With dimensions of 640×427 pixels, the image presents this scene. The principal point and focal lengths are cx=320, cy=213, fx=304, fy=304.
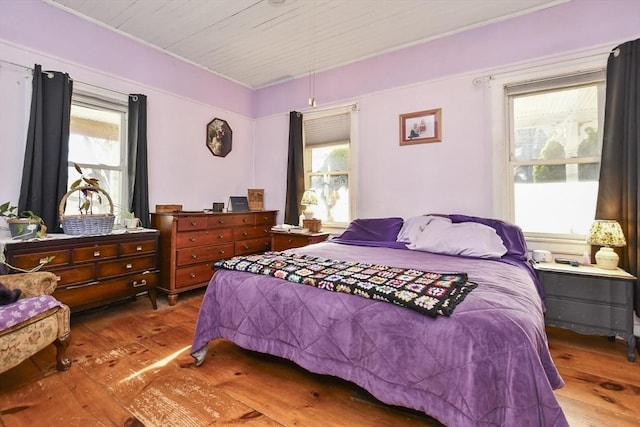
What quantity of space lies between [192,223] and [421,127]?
8.72 feet

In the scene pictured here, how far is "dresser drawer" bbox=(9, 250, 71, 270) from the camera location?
2.15 metres

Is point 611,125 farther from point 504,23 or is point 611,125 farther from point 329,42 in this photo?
point 329,42

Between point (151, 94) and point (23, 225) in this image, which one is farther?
point (151, 94)

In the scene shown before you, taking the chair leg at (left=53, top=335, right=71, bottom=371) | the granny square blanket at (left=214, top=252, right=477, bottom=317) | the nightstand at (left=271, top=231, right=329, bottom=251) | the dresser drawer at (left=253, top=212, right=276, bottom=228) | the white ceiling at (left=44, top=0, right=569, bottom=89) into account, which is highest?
the white ceiling at (left=44, top=0, right=569, bottom=89)

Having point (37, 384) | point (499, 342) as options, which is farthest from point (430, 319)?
point (37, 384)

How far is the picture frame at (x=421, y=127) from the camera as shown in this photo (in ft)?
10.5

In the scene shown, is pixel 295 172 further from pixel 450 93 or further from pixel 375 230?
pixel 450 93

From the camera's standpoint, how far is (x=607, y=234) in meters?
2.18

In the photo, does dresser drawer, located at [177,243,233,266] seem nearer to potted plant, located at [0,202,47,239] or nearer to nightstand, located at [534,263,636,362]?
potted plant, located at [0,202,47,239]

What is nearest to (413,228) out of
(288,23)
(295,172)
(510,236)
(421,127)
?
(510,236)

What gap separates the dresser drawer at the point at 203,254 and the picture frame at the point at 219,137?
1356mm

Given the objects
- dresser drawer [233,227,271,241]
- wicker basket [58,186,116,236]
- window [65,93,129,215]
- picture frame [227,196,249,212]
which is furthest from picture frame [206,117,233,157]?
wicker basket [58,186,116,236]

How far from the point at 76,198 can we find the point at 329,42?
3.04 m

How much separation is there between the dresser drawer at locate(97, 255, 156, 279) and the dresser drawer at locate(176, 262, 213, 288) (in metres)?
0.28
